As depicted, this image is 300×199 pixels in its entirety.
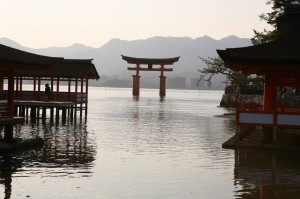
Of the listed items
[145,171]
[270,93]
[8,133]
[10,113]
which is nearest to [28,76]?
[10,113]

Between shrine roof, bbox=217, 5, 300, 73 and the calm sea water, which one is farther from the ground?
shrine roof, bbox=217, 5, 300, 73

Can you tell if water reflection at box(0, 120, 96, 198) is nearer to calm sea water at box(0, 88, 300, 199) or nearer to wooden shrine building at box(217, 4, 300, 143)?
calm sea water at box(0, 88, 300, 199)

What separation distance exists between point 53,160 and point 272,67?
1079cm

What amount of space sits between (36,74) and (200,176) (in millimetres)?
33044

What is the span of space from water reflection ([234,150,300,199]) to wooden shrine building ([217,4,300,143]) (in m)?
1.56

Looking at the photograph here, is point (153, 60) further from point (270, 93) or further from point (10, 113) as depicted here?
point (10, 113)

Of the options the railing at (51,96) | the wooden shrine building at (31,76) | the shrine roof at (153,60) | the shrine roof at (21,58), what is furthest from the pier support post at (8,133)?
the shrine roof at (153,60)

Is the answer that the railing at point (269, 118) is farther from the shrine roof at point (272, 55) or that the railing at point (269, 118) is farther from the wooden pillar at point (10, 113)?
the wooden pillar at point (10, 113)

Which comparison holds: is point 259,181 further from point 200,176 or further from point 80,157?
point 80,157

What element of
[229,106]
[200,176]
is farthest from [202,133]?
[229,106]

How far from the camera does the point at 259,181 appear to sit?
15.0 meters

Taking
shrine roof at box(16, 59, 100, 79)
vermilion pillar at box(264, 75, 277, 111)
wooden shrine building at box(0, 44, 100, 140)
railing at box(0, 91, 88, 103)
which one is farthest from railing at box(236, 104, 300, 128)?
shrine roof at box(16, 59, 100, 79)

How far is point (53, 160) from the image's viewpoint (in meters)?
18.2

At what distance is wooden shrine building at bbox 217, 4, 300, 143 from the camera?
21.7 metres
